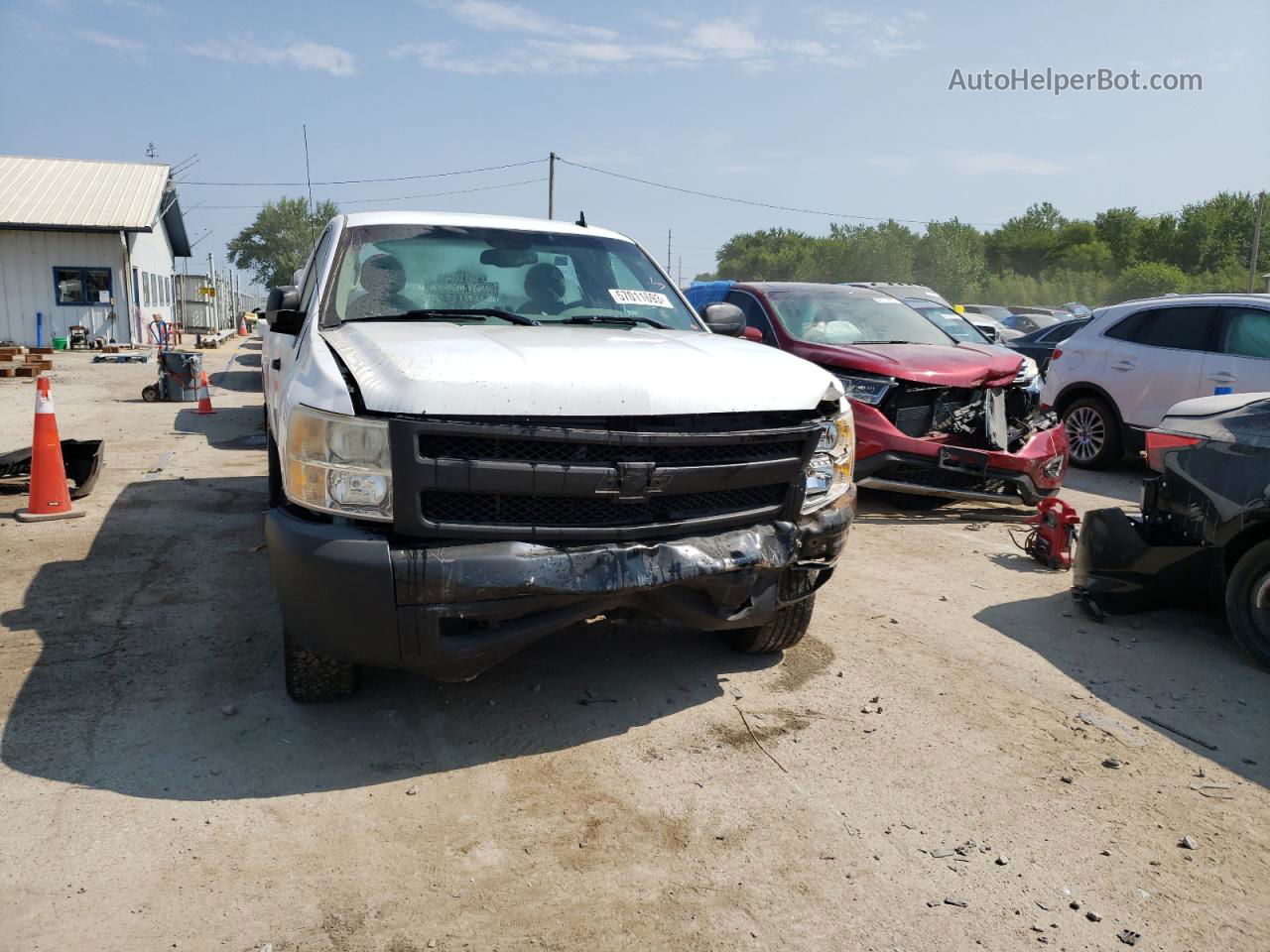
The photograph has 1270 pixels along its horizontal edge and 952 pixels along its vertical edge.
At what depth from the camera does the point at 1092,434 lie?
980 cm

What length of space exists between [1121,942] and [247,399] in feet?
45.3

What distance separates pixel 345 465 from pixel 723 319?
2.39 meters

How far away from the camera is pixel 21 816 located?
290cm

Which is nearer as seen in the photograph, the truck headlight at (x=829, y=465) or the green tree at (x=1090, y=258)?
the truck headlight at (x=829, y=465)

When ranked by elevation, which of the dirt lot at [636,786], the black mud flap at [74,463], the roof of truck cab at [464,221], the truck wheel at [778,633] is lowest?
the dirt lot at [636,786]

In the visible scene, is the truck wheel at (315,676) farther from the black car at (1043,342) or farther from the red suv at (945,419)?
the black car at (1043,342)

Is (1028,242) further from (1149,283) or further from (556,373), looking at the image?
(556,373)

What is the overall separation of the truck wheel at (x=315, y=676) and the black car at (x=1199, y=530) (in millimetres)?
Answer: 3760

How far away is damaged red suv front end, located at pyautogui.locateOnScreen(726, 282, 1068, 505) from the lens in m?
6.79

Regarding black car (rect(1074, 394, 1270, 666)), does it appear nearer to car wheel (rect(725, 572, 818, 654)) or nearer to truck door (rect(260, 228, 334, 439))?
car wheel (rect(725, 572, 818, 654))

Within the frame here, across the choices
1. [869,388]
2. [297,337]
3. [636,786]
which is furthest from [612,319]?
[869,388]

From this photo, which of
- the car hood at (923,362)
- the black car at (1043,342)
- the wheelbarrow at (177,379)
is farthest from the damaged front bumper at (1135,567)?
the wheelbarrow at (177,379)

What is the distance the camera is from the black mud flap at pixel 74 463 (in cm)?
709

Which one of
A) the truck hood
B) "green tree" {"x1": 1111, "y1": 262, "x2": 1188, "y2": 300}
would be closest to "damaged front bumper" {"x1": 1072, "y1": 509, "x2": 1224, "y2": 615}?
the truck hood
